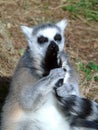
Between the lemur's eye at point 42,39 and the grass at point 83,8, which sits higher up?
the grass at point 83,8

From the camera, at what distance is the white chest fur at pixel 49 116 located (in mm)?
5637

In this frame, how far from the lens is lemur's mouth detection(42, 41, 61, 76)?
5.68 meters

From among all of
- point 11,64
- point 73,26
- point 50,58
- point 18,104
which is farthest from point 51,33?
point 73,26

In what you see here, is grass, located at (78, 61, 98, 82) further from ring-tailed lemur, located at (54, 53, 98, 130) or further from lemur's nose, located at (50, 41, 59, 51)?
lemur's nose, located at (50, 41, 59, 51)

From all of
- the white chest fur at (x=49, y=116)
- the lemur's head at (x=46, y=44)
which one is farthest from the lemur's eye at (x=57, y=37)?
the white chest fur at (x=49, y=116)

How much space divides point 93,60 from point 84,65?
0.63ft

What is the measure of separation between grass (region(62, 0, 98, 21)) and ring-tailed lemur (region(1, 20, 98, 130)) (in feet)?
9.11

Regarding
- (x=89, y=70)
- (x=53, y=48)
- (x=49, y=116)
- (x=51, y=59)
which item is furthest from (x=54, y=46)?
(x=89, y=70)

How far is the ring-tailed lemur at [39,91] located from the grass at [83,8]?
9.11 feet

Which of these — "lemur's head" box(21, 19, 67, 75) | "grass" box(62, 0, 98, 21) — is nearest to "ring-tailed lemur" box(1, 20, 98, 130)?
"lemur's head" box(21, 19, 67, 75)

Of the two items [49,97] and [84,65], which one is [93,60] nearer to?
[84,65]

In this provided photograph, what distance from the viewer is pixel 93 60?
25.1 ft

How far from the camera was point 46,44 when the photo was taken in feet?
Answer: 19.5

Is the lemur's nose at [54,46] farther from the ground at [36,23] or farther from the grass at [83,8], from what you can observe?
the grass at [83,8]
